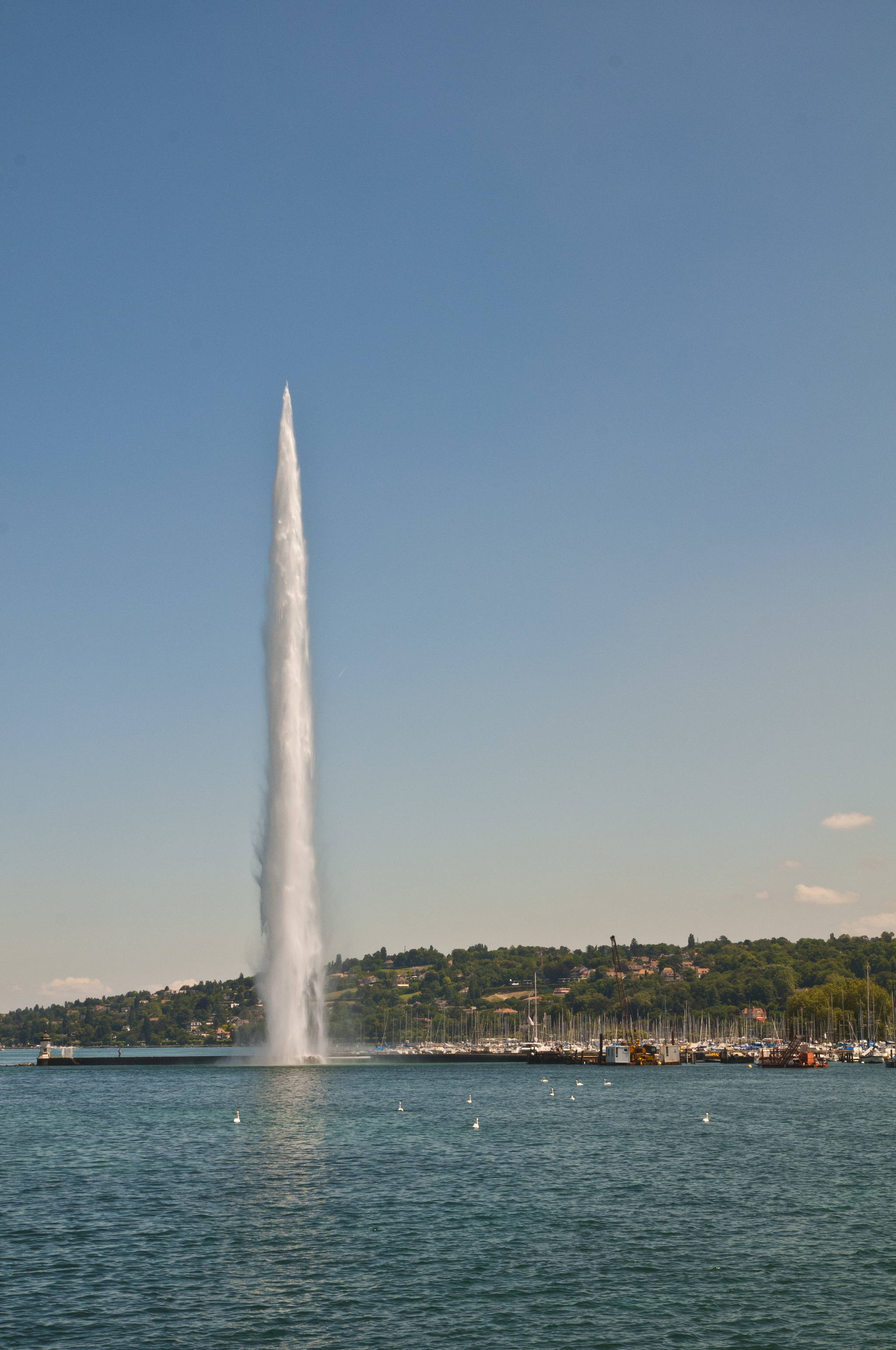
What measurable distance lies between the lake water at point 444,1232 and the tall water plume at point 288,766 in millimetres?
33862

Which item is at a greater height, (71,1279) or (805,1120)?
(71,1279)

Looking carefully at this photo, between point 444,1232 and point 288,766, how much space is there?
8531cm

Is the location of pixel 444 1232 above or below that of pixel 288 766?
below

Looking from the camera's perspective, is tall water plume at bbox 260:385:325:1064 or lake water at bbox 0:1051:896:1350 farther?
tall water plume at bbox 260:385:325:1064

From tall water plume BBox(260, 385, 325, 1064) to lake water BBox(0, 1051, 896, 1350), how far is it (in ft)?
111

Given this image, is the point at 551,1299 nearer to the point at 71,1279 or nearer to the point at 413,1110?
the point at 71,1279

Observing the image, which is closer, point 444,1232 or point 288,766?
point 444,1232

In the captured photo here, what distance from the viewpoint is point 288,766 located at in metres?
126

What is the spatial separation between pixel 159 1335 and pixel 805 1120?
7168cm

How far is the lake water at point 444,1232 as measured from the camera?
101ft

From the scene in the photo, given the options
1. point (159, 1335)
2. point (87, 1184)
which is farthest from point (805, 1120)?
point (159, 1335)

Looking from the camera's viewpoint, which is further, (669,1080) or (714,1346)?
(669,1080)

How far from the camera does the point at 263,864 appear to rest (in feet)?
413

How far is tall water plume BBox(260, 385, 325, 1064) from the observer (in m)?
125
